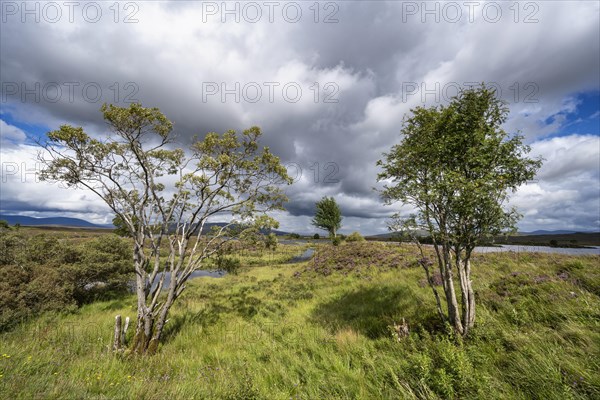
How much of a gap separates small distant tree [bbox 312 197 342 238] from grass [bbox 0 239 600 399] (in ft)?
149

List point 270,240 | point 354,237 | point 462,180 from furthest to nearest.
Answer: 1. point 354,237
2. point 270,240
3. point 462,180

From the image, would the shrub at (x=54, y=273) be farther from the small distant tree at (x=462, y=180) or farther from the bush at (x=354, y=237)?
the bush at (x=354, y=237)

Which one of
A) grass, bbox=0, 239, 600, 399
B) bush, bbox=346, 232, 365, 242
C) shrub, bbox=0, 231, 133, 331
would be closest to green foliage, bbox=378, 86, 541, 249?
grass, bbox=0, 239, 600, 399

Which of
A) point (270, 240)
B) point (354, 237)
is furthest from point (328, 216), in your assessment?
point (270, 240)

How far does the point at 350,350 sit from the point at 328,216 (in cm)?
5463

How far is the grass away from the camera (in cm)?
498

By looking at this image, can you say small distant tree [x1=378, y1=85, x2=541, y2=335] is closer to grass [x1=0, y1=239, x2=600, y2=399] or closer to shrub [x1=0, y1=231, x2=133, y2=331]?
grass [x1=0, y1=239, x2=600, y2=399]

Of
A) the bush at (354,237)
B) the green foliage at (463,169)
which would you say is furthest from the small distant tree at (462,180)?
the bush at (354,237)

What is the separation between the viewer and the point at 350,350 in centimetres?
832

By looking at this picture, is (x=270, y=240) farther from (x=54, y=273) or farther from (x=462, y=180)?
(x=54, y=273)

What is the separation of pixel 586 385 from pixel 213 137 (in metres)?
14.4

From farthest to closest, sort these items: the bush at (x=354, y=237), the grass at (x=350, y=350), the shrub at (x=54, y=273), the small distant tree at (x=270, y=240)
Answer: the bush at (x=354, y=237), the shrub at (x=54, y=273), the small distant tree at (x=270, y=240), the grass at (x=350, y=350)

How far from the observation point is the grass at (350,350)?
4977mm

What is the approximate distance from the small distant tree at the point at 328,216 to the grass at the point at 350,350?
149 ft
